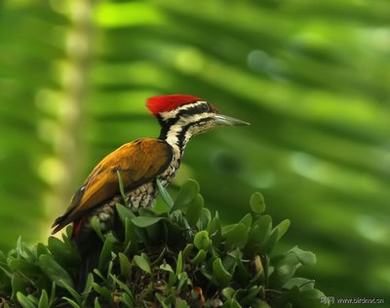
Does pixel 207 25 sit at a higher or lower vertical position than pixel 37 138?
higher

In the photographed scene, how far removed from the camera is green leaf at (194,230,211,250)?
2.58m

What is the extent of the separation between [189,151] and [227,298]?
2.10 meters

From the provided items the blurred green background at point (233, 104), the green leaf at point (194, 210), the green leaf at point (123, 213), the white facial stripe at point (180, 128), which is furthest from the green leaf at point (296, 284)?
the blurred green background at point (233, 104)

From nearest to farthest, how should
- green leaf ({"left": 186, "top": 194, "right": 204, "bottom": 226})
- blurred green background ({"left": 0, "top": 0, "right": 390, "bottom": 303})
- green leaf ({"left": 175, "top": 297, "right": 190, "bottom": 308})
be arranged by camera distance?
green leaf ({"left": 175, "top": 297, "right": 190, "bottom": 308}) < green leaf ({"left": 186, "top": 194, "right": 204, "bottom": 226}) < blurred green background ({"left": 0, "top": 0, "right": 390, "bottom": 303})

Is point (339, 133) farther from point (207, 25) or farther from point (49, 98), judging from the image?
point (49, 98)

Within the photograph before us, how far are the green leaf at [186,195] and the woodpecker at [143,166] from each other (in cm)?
18

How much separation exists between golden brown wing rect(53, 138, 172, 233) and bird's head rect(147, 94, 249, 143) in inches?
2.3

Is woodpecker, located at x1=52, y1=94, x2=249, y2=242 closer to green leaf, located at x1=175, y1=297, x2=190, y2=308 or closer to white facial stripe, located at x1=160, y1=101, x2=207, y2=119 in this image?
white facial stripe, located at x1=160, y1=101, x2=207, y2=119

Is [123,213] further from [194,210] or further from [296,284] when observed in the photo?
[296,284]

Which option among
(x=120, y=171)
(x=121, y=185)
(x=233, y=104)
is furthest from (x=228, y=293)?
(x=233, y=104)

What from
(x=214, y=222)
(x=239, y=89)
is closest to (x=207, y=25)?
(x=239, y=89)

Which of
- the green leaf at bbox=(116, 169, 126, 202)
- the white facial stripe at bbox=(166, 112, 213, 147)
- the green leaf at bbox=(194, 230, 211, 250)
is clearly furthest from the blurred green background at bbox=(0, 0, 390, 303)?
the green leaf at bbox=(194, 230, 211, 250)

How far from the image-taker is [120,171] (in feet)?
9.55

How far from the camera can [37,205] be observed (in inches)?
187
